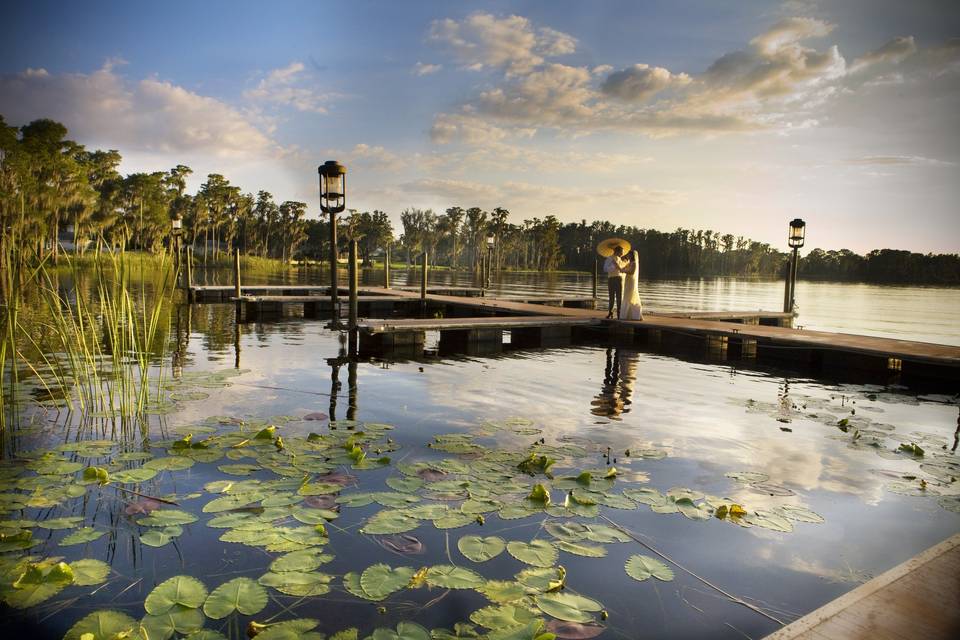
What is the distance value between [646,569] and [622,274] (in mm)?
12514

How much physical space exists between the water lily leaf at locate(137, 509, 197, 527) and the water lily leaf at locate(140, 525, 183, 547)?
0.16 feet

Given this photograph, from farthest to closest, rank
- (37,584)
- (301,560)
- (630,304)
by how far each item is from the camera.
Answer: (630,304), (301,560), (37,584)

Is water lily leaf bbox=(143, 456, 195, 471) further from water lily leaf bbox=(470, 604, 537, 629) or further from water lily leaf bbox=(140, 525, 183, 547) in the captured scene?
water lily leaf bbox=(470, 604, 537, 629)

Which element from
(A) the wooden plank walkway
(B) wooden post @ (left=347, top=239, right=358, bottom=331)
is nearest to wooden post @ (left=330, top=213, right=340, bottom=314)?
(B) wooden post @ (left=347, top=239, right=358, bottom=331)

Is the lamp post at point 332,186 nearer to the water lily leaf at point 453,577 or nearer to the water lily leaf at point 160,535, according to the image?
the water lily leaf at point 160,535

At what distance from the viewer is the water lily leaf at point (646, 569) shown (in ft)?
9.80

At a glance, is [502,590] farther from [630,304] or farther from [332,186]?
[630,304]

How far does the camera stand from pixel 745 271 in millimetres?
157250

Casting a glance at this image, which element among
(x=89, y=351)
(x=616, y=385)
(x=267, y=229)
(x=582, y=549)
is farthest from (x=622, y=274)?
(x=267, y=229)

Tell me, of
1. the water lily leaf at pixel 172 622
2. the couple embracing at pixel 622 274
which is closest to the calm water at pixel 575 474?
the water lily leaf at pixel 172 622

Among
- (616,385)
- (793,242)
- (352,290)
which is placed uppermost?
(793,242)

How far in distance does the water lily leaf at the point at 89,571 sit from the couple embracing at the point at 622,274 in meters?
11.8

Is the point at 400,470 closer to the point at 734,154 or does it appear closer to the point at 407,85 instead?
the point at 407,85

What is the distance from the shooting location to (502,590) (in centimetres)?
278
